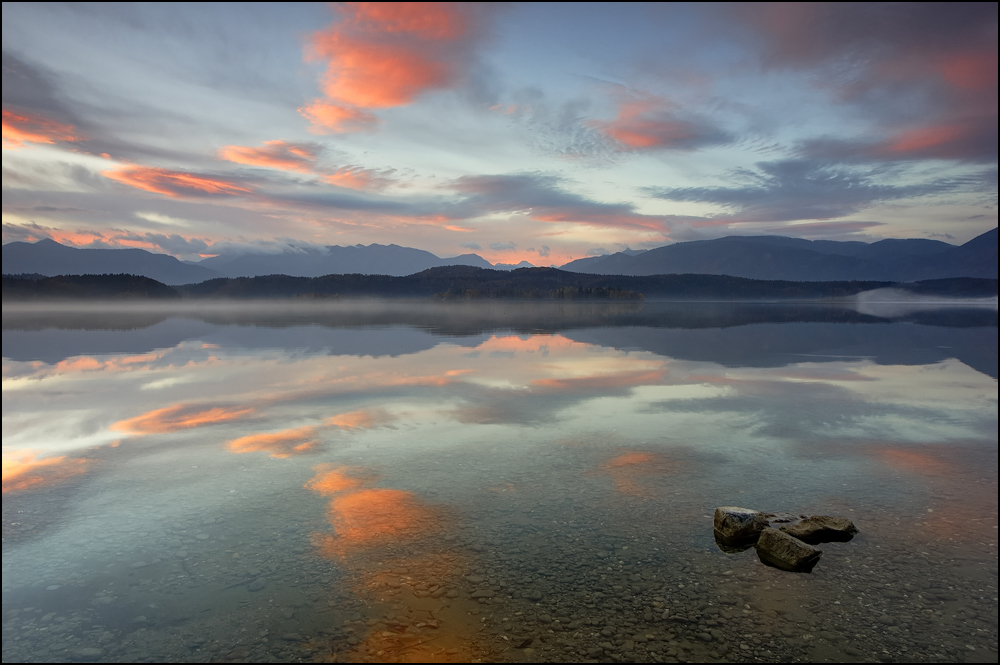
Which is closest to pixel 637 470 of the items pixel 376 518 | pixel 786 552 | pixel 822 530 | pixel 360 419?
pixel 822 530

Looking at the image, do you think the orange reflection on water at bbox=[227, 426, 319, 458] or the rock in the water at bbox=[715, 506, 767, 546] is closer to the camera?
the rock in the water at bbox=[715, 506, 767, 546]

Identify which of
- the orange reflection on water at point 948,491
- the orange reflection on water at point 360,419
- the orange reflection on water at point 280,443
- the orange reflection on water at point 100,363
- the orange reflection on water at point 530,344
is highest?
the orange reflection on water at point 100,363

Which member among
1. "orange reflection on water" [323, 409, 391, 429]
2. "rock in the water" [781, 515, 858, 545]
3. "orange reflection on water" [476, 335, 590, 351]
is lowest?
"rock in the water" [781, 515, 858, 545]

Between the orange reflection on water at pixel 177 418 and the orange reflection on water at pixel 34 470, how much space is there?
3394mm

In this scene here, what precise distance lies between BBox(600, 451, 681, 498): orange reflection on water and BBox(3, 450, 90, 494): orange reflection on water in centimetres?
1584

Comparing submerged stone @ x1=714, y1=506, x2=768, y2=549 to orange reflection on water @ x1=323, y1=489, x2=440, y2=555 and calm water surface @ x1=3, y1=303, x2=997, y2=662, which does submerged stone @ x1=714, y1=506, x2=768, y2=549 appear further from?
orange reflection on water @ x1=323, y1=489, x2=440, y2=555

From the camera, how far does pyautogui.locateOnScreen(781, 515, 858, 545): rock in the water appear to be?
11836mm

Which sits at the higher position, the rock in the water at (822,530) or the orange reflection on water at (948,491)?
the rock in the water at (822,530)

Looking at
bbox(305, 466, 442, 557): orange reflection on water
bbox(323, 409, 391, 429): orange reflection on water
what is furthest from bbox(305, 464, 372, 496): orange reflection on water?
bbox(323, 409, 391, 429): orange reflection on water

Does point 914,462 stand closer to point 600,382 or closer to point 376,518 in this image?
point 600,382

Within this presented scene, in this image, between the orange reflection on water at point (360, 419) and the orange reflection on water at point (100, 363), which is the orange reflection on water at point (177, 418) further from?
the orange reflection on water at point (100, 363)

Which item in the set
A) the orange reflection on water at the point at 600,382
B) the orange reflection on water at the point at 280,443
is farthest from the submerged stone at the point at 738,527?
the orange reflection on water at the point at 600,382

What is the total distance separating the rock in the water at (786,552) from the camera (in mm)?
10914

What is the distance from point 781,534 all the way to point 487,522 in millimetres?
6232
